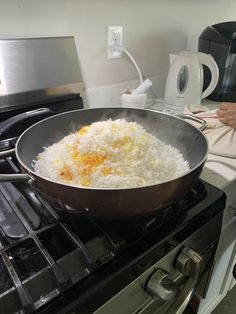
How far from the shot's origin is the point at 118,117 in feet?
2.42

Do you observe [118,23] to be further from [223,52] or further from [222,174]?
[222,174]

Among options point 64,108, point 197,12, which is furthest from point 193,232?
point 197,12

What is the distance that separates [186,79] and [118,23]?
0.33 metres

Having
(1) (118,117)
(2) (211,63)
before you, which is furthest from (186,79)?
(1) (118,117)

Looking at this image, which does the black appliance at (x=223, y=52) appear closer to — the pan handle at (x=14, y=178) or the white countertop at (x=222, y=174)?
the white countertop at (x=222, y=174)

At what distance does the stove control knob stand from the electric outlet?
778 millimetres

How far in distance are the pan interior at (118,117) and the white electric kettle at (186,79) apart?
424 millimetres

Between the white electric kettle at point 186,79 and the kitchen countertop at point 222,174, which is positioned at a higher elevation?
the white electric kettle at point 186,79

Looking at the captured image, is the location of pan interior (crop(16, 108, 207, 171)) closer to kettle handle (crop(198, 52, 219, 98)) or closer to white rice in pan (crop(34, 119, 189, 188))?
white rice in pan (crop(34, 119, 189, 188))

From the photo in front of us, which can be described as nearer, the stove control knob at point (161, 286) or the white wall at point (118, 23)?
the stove control knob at point (161, 286)

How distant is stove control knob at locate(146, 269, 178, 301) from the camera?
0.46 m

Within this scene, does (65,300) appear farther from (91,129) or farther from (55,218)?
(91,129)

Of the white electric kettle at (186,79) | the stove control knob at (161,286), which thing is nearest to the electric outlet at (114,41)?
the white electric kettle at (186,79)

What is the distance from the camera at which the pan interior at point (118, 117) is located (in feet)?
1.95
